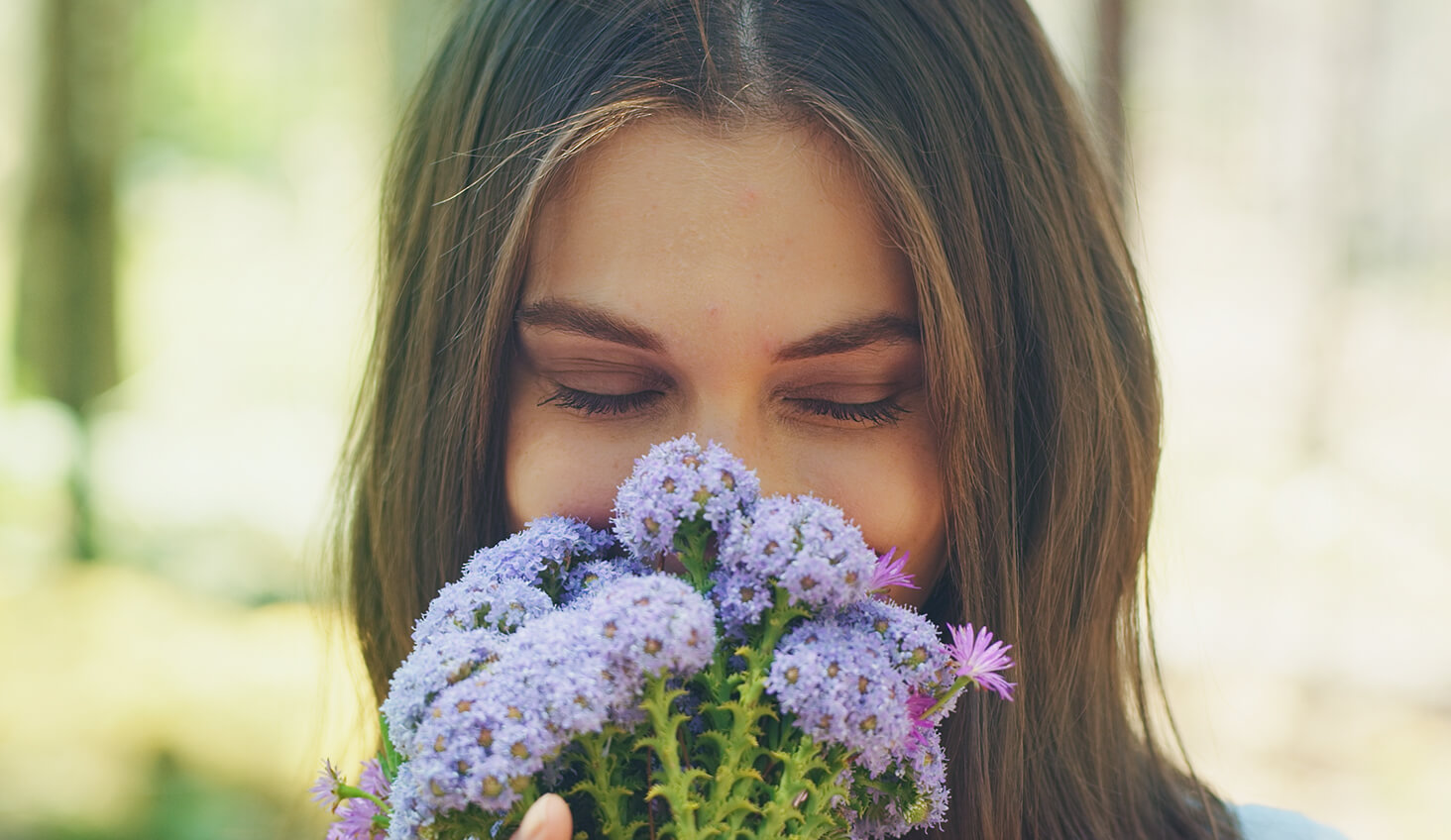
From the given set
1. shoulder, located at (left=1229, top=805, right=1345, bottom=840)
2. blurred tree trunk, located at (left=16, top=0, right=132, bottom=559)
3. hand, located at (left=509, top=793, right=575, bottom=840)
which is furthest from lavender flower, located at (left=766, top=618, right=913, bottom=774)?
blurred tree trunk, located at (left=16, top=0, right=132, bottom=559)

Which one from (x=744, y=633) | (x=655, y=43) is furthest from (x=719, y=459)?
(x=655, y=43)

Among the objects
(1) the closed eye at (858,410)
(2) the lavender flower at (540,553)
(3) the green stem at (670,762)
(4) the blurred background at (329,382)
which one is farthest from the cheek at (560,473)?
(4) the blurred background at (329,382)

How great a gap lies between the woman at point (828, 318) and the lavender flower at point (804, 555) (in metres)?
0.33

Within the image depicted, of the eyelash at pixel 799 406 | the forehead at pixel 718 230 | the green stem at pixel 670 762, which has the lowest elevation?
the green stem at pixel 670 762

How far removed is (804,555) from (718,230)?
1.85ft

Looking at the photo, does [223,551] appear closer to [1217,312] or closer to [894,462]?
[1217,312]

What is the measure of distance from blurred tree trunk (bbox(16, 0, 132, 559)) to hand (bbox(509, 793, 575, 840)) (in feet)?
27.8

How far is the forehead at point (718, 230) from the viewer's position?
146 cm

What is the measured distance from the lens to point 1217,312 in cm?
572

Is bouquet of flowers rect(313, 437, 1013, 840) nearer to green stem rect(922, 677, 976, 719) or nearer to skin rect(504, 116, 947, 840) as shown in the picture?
green stem rect(922, 677, 976, 719)

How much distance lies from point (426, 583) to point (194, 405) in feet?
24.0

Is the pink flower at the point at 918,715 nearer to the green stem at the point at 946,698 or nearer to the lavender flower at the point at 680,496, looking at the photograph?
the green stem at the point at 946,698

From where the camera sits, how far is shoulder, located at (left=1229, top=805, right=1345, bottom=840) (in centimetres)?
196

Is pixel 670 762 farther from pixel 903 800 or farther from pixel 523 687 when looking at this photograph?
pixel 903 800
